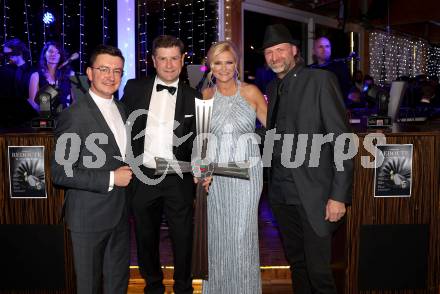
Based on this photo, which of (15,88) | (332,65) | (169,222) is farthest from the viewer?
(332,65)

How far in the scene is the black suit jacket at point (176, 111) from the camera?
2.63 m

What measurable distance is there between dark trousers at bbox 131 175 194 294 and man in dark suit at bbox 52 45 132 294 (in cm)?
36

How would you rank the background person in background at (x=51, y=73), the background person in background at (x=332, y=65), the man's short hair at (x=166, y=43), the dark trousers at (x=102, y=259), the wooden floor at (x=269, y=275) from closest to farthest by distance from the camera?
the dark trousers at (x=102, y=259), the man's short hair at (x=166, y=43), the wooden floor at (x=269, y=275), the background person in background at (x=51, y=73), the background person in background at (x=332, y=65)

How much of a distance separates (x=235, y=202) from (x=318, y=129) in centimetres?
70

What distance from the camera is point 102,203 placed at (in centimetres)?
218

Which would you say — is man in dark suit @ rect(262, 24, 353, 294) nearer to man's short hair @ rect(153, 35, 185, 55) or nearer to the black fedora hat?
the black fedora hat

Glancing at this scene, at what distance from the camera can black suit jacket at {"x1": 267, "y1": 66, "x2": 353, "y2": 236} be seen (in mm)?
2311

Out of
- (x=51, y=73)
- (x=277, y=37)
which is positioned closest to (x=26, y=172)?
(x=277, y=37)

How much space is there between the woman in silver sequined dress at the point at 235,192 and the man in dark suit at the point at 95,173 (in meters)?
0.65

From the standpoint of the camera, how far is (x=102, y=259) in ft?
7.41

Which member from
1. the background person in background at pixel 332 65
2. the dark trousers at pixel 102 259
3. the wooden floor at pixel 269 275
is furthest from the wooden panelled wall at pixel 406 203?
the background person in background at pixel 332 65

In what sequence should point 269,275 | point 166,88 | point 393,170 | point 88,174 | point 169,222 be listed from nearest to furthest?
point 88,174 < point 166,88 < point 169,222 < point 393,170 < point 269,275

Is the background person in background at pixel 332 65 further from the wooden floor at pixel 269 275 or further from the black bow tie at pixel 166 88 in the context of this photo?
the black bow tie at pixel 166 88

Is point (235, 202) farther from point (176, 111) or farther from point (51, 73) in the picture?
point (51, 73)
